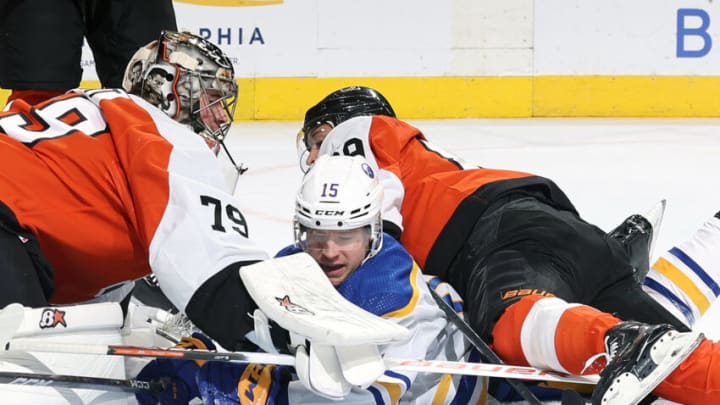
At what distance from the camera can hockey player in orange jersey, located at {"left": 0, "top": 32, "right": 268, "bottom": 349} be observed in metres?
1.86

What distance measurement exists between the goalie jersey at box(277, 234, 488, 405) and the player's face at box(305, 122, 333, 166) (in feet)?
2.82

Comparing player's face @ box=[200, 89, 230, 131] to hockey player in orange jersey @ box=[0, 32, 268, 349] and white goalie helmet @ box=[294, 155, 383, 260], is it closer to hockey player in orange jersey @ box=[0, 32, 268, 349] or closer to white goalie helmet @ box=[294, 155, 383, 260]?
hockey player in orange jersey @ box=[0, 32, 268, 349]

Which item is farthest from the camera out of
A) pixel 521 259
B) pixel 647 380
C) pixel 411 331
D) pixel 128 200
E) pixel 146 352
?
pixel 521 259

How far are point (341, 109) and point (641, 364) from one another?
1.40 meters

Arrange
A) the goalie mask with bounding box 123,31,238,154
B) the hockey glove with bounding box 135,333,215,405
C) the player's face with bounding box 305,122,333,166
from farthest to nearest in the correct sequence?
the player's face with bounding box 305,122,333,166 → the goalie mask with bounding box 123,31,238,154 → the hockey glove with bounding box 135,333,215,405

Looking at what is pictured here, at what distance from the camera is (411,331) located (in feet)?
6.36

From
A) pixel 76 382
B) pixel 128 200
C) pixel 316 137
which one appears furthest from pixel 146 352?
pixel 316 137

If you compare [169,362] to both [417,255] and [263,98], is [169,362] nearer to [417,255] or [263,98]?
[417,255]

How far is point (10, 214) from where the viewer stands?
203cm

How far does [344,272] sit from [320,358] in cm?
37

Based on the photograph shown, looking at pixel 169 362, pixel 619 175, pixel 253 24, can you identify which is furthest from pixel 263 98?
pixel 169 362

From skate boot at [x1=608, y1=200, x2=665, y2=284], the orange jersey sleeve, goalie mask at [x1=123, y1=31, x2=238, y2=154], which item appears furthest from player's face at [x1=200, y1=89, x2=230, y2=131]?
skate boot at [x1=608, y1=200, x2=665, y2=284]

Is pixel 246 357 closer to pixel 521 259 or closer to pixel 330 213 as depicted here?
pixel 330 213

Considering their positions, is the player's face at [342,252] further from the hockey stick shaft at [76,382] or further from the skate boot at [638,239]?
the skate boot at [638,239]
